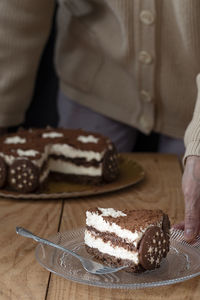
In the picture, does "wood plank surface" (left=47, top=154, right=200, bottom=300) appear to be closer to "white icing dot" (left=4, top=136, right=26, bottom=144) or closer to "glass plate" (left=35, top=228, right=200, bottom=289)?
"glass plate" (left=35, top=228, right=200, bottom=289)

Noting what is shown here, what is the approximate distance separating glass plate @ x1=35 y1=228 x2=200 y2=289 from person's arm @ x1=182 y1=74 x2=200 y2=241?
0.03 meters

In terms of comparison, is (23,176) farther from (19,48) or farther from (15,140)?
(19,48)

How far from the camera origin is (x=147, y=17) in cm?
187

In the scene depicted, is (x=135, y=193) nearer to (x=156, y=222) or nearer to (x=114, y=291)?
(x=156, y=222)

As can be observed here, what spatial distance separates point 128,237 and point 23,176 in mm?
662

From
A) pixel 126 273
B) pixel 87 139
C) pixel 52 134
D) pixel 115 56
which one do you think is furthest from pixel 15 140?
pixel 126 273

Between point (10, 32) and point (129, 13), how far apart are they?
1.52 feet

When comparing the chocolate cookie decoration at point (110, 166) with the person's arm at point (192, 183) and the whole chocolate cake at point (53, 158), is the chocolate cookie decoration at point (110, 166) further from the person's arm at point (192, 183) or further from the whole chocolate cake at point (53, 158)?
the person's arm at point (192, 183)

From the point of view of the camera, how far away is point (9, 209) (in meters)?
1.50

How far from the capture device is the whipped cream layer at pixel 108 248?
1.06 m

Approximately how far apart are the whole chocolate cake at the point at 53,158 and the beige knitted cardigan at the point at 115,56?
1.00 ft

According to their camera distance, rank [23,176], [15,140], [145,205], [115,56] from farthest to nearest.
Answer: [115,56] < [15,140] < [23,176] < [145,205]

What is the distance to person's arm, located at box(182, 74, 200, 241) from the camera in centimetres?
120

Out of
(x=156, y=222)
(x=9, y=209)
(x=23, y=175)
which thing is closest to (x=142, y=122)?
(x=23, y=175)
